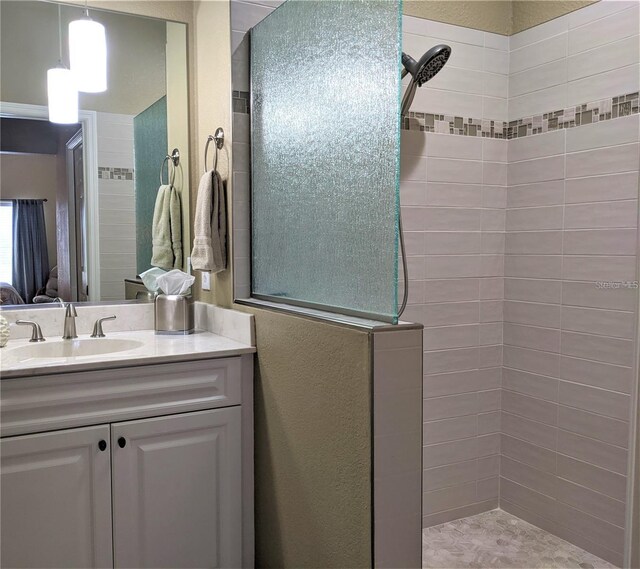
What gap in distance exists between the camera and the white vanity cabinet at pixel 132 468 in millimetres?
1737

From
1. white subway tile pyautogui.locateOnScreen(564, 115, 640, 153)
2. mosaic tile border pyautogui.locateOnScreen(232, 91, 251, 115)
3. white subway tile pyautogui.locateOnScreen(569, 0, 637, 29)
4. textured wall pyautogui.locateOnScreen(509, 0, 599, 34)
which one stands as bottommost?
white subway tile pyautogui.locateOnScreen(564, 115, 640, 153)

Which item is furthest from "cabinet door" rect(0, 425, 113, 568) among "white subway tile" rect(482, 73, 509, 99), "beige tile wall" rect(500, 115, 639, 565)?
"white subway tile" rect(482, 73, 509, 99)

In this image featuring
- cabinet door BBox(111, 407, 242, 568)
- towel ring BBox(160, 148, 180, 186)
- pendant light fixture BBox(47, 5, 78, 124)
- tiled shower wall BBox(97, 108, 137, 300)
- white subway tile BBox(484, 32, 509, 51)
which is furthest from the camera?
white subway tile BBox(484, 32, 509, 51)

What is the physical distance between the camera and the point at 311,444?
1729mm

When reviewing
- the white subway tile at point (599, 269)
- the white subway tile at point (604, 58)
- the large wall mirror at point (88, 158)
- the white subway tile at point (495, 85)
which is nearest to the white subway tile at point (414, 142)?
the white subway tile at point (495, 85)

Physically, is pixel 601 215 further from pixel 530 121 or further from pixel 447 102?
pixel 447 102

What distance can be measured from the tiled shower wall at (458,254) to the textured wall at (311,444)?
854 millimetres

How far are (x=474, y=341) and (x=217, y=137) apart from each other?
1.39 meters

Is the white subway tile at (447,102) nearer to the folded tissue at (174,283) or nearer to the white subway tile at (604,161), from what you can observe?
the white subway tile at (604,161)

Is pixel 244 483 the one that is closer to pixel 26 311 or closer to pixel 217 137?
pixel 26 311

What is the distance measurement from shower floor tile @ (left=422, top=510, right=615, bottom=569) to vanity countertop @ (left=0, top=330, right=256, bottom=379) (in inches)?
46.2

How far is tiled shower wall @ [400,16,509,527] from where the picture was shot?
2.56 m

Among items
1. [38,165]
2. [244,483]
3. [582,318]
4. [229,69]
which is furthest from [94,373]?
[582,318]

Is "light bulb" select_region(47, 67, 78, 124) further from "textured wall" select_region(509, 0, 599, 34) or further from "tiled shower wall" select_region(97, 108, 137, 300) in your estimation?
"textured wall" select_region(509, 0, 599, 34)
